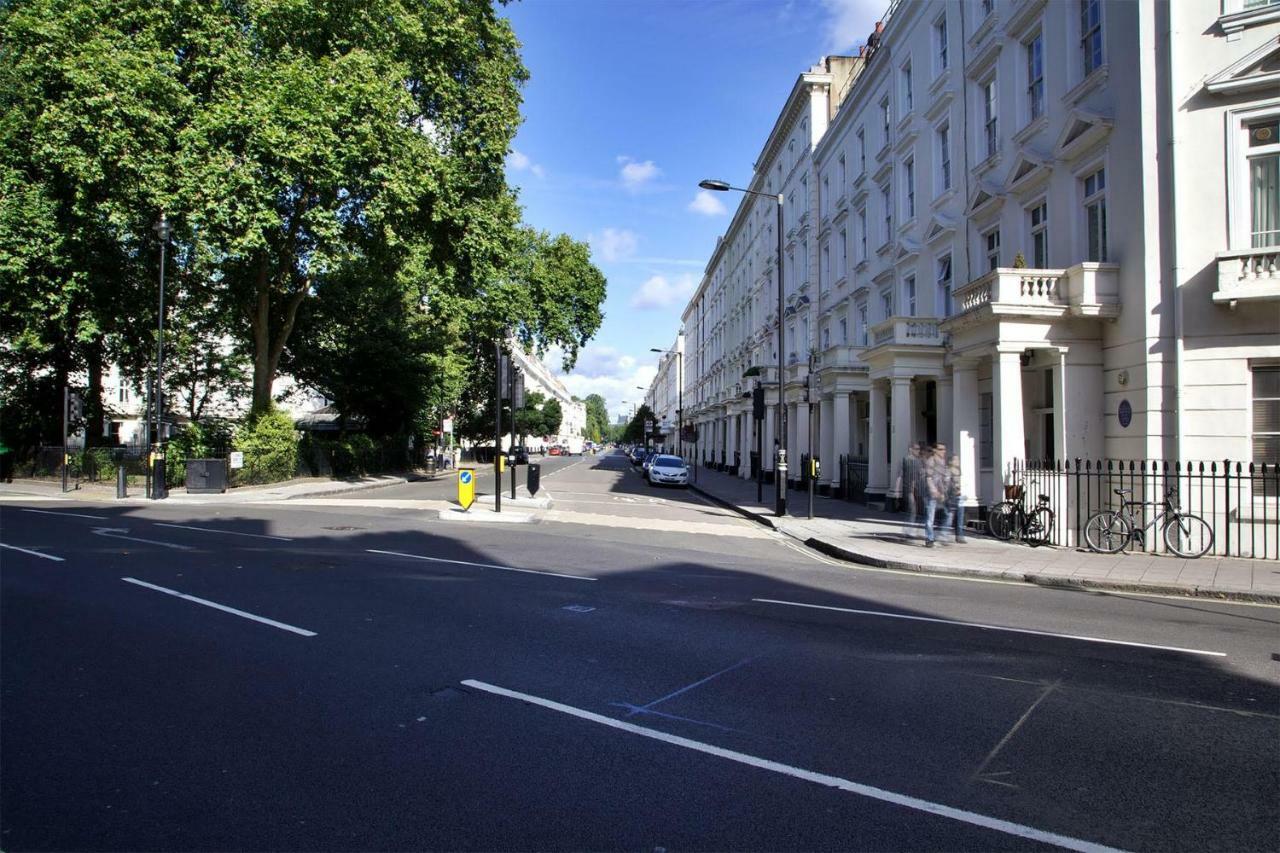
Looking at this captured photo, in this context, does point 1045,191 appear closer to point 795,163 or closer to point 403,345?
point 795,163

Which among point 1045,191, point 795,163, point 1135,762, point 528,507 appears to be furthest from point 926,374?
point 795,163

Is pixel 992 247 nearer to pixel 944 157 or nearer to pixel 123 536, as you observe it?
pixel 944 157

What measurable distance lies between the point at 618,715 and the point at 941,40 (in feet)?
75.3

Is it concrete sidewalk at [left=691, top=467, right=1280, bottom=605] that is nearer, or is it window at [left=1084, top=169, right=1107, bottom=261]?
concrete sidewalk at [left=691, top=467, right=1280, bottom=605]

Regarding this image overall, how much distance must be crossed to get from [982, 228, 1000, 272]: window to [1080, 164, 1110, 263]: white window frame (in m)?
3.40

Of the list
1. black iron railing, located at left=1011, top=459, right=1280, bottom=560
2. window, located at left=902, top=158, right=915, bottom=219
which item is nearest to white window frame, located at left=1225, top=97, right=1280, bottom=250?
black iron railing, located at left=1011, top=459, right=1280, bottom=560

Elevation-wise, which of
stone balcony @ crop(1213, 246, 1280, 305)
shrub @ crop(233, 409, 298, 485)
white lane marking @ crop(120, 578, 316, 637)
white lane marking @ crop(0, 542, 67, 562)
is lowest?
white lane marking @ crop(120, 578, 316, 637)

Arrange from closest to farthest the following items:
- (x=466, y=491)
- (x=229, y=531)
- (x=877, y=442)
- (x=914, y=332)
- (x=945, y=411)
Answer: (x=229, y=531), (x=466, y=491), (x=945, y=411), (x=914, y=332), (x=877, y=442)

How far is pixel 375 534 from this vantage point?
15375 mm

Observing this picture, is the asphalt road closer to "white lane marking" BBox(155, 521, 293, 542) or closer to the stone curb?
the stone curb

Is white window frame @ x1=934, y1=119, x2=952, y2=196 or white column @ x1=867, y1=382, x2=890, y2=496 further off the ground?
white window frame @ x1=934, y1=119, x2=952, y2=196

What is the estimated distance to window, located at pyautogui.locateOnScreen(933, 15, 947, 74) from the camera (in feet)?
71.2

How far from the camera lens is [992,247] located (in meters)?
19.4

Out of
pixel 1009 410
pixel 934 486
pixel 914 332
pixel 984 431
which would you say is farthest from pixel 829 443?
pixel 934 486
